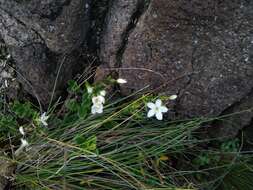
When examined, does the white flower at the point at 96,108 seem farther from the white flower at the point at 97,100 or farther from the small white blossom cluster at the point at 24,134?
the small white blossom cluster at the point at 24,134

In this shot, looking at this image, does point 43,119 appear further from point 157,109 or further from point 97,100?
point 157,109


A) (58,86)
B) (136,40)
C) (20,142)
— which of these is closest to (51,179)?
(20,142)

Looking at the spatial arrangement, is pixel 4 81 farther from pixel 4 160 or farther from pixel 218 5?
pixel 218 5

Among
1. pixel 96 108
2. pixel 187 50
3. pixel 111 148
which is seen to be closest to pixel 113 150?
pixel 111 148

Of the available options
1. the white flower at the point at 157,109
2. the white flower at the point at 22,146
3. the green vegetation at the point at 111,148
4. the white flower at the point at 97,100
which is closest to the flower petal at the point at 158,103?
the white flower at the point at 157,109

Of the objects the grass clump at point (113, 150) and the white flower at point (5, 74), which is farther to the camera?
the white flower at point (5, 74)

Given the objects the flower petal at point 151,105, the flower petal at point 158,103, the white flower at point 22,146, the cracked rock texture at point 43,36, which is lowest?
the white flower at point 22,146
